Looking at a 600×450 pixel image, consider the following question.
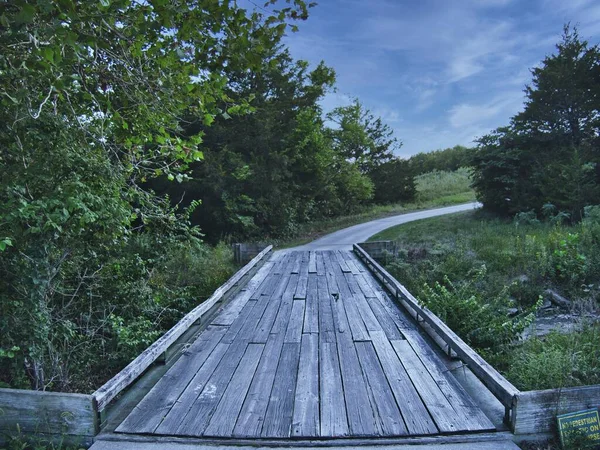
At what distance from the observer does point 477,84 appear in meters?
Result: 8.91

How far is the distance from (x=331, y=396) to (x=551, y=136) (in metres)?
15.4

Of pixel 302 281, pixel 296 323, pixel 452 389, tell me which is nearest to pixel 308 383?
pixel 452 389

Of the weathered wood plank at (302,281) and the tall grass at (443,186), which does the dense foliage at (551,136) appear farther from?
the tall grass at (443,186)

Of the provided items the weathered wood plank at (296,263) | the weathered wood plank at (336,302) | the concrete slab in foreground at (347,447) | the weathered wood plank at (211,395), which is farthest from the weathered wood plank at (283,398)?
the weathered wood plank at (296,263)

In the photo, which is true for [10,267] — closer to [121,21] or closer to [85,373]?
[85,373]

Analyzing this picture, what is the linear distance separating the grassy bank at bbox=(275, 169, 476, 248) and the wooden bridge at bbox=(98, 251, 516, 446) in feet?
38.3

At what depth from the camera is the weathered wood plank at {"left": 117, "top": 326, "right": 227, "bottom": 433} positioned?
2699 mm

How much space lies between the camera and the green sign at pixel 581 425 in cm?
241

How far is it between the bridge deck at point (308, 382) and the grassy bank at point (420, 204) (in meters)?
11.6

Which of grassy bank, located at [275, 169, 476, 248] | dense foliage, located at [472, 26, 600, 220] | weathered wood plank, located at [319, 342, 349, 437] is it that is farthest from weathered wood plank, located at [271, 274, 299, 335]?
dense foliage, located at [472, 26, 600, 220]

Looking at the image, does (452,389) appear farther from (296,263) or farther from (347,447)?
(296,263)

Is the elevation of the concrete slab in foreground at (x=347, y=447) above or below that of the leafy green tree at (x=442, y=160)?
below

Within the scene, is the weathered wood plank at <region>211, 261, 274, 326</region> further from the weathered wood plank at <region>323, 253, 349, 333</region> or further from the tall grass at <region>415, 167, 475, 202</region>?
the tall grass at <region>415, 167, 475, 202</region>

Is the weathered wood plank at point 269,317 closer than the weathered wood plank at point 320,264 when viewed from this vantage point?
Yes
